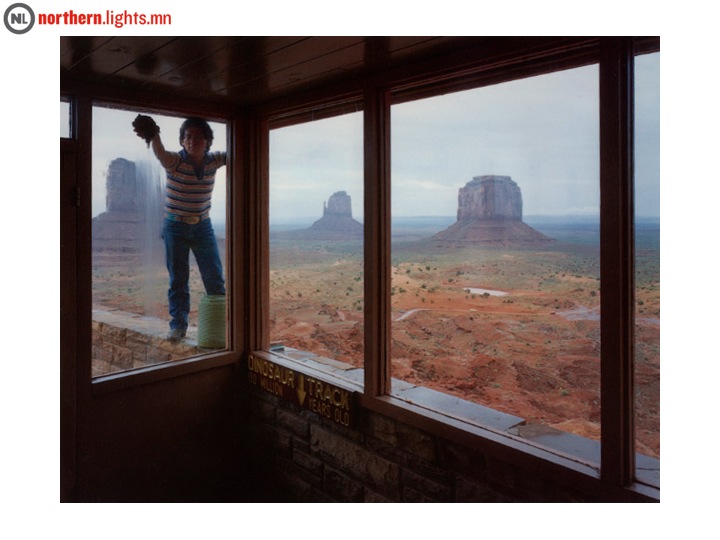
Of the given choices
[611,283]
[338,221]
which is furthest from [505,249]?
[338,221]

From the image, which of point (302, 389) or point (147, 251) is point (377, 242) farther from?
point (147, 251)

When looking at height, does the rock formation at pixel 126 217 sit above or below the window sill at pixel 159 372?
above

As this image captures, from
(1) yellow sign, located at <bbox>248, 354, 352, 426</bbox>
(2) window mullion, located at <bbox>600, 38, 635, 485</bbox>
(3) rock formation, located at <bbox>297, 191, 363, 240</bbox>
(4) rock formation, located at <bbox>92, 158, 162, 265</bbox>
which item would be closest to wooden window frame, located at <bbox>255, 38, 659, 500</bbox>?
(2) window mullion, located at <bbox>600, 38, 635, 485</bbox>

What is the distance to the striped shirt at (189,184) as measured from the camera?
11.4 feet

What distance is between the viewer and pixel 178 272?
356cm

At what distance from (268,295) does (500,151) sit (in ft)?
6.56

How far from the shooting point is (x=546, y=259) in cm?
222

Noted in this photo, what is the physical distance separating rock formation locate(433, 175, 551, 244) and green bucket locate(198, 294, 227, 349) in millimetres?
1842

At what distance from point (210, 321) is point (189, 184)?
928mm

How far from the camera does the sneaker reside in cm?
357

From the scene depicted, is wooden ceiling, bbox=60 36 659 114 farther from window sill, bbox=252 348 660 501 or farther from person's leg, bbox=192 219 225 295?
window sill, bbox=252 348 660 501

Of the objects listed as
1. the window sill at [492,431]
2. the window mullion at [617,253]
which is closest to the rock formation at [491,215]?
the window mullion at [617,253]

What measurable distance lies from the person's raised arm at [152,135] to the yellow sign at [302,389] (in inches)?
55.2

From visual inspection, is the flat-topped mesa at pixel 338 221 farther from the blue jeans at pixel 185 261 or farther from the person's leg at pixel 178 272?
the person's leg at pixel 178 272
